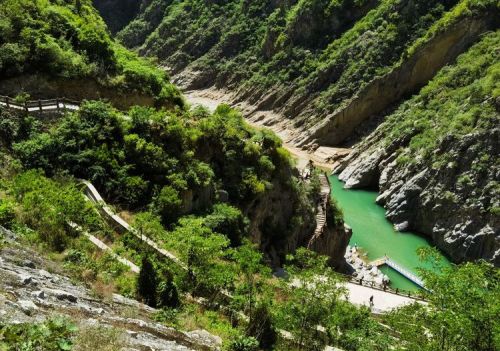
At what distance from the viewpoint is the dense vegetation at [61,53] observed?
25.0 meters

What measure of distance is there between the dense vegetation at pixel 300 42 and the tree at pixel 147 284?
62.4 m

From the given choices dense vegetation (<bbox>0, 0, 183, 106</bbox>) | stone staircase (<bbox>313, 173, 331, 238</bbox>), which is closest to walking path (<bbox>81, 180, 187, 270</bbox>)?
dense vegetation (<bbox>0, 0, 183, 106</bbox>)

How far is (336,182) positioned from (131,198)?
1653 inches

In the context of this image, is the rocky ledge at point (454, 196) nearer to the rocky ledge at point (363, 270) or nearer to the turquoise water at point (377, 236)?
the turquoise water at point (377, 236)

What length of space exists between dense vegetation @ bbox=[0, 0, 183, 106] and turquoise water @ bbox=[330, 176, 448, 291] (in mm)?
20320

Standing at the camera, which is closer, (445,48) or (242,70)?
(445,48)

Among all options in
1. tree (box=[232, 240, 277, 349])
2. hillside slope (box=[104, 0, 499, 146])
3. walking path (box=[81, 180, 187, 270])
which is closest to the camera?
tree (box=[232, 240, 277, 349])

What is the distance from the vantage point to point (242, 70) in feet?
310

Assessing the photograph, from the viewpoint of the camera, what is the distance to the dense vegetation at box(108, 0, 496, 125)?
72.4 meters

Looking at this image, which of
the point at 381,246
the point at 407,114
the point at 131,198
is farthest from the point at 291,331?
the point at 407,114

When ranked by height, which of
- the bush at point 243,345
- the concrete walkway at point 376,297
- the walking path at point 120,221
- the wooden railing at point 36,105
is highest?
the wooden railing at point 36,105

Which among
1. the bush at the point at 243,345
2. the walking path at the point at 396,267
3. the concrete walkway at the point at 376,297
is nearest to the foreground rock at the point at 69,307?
the bush at the point at 243,345

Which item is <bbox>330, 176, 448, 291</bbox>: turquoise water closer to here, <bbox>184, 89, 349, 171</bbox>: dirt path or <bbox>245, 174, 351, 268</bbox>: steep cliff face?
<bbox>184, 89, 349, 171</bbox>: dirt path

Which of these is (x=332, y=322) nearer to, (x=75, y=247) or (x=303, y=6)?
(x=75, y=247)
